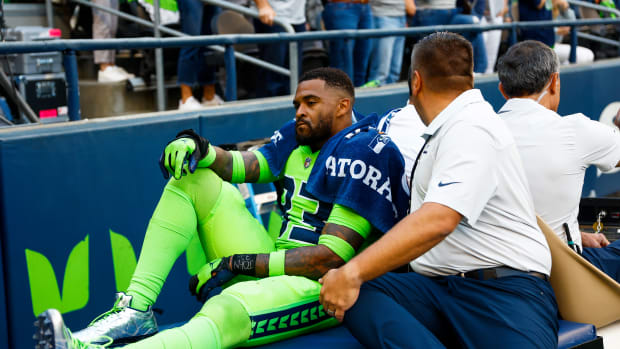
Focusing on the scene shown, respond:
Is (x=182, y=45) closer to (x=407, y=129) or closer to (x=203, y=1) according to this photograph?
(x=203, y=1)

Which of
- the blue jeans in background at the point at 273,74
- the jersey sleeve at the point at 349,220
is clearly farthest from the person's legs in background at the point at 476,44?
the jersey sleeve at the point at 349,220

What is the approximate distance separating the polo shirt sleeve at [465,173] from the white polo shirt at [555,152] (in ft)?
3.08

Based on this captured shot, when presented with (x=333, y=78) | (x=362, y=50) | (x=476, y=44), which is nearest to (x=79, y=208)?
(x=333, y=78)

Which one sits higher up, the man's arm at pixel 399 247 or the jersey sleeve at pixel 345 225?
the man's arm at pixel 399 247

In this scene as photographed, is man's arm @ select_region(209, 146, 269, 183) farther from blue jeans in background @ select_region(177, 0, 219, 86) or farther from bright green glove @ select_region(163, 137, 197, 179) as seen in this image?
blue jeans in background @ select_region(177, 0, 219, 86)

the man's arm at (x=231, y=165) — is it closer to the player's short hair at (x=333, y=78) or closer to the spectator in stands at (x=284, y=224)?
the spectator in stands at (x=284, y=224)

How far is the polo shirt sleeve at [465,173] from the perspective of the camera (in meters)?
2.54

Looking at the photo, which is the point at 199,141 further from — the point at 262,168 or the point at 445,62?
the point at 445,62

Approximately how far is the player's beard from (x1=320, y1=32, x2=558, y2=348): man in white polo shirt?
76 cm

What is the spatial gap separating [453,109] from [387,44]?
171 inches

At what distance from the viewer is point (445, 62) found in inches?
110

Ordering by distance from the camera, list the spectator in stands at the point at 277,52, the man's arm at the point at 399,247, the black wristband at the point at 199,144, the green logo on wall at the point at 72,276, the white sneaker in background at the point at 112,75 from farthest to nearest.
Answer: the white sneaker in background at the point at 112,75
the spectator in stands at the point at 277,52
the green logo on wall at the point at 72,276
the black wristband at the point at 199,144
the man's arm at the point at 399,247

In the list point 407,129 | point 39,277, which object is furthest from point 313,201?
point 39,277

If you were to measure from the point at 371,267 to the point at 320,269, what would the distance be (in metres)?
0.69
